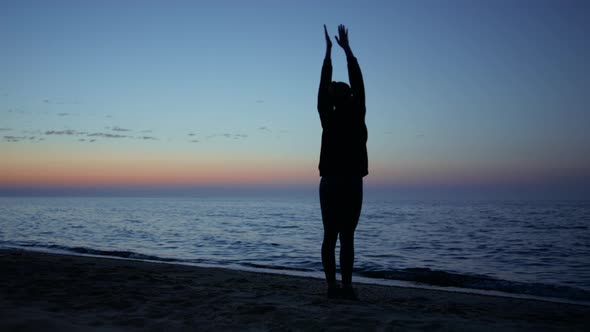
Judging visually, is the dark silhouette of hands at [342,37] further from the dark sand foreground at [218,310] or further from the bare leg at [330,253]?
the dark sand foreground at [218,310]

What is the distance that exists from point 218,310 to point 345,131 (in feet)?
6.86

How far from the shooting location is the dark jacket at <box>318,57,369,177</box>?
388 centimetres

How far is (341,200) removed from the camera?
3.90 meters

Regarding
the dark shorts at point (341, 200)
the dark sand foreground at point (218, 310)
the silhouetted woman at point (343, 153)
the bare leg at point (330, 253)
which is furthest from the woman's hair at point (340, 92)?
the dark sand foreground at point (218, 310)

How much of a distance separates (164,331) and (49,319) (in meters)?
0.87

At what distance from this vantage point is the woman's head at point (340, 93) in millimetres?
3920

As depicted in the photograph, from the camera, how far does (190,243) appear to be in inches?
574

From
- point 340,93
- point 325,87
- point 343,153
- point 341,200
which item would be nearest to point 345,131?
point 343,153

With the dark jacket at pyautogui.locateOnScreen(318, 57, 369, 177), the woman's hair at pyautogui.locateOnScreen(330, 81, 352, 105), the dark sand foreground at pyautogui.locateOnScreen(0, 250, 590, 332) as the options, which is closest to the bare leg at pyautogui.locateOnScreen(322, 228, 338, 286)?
the dark sand foreground at pyautogui.locateOnScreen(0, 250, 590, 332)

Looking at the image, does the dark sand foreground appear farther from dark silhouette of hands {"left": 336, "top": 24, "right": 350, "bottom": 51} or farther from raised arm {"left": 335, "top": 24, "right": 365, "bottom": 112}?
dark silhouette of hands {"left": 336, "top": 24, "right": 350, "bottom": 51}

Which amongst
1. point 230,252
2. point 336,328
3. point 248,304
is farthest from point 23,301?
point 230,252

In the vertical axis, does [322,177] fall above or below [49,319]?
above

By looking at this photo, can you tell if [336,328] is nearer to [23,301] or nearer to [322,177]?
[322,177]

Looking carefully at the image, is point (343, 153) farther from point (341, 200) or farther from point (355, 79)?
point (355, 79)
